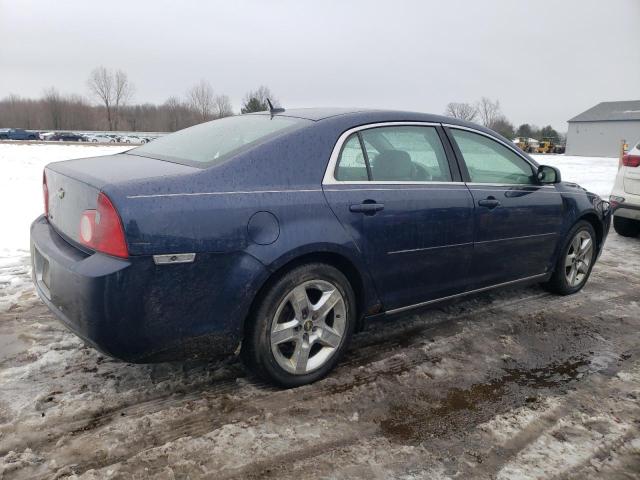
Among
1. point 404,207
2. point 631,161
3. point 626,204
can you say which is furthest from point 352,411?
point 631,161

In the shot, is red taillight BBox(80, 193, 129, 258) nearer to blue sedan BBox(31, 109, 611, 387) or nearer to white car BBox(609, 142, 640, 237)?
blue sedan BBox(31, 109, 611, 387)

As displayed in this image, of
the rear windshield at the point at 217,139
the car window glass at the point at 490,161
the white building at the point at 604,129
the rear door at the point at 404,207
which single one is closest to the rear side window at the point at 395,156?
the rear door at the point at 404,207

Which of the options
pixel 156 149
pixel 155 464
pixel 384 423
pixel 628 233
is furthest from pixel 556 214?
pixel 628 233

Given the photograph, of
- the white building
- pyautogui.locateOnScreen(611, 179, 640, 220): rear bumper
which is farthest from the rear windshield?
the white building

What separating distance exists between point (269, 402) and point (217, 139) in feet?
5.33

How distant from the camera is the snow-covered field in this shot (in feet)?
7.52

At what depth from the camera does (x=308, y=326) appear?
2900 millimetres

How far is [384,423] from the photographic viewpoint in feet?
8.63

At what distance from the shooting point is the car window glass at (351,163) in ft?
9.83

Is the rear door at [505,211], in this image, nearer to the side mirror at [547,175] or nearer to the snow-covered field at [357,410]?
the side mirror at [547,175]

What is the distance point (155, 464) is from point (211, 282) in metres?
0.86

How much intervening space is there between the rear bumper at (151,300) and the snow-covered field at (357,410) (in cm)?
41

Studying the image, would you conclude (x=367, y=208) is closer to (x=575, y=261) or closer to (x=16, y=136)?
(x=575, y=261)

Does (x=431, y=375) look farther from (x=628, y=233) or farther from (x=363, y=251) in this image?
(x=628, y=233)
